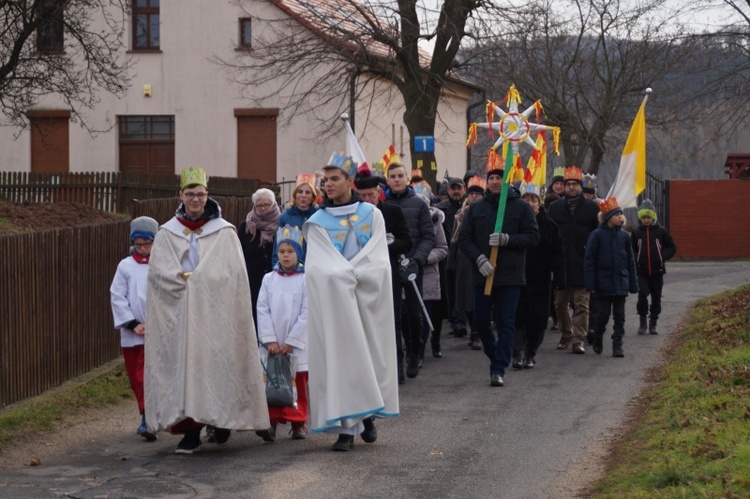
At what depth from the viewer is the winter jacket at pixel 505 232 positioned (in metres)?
12.0

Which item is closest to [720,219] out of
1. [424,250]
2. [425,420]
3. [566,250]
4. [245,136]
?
[245,136]

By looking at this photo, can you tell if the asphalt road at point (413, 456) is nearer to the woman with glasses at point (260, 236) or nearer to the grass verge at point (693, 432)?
the grass verge at point (693, 432)

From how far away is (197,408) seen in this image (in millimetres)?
8641

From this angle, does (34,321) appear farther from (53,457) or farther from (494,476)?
(494,476)

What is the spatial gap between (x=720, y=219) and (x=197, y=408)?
2876 cm

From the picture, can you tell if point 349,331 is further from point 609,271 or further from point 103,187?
point 103,187

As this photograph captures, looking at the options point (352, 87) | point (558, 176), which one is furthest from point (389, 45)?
point (558, 176)

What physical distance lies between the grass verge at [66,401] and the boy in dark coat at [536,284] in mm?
4019

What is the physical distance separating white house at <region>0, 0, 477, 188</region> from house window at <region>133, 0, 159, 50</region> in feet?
0.09

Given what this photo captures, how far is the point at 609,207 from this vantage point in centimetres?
1453

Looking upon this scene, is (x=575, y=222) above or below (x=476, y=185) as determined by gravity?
below

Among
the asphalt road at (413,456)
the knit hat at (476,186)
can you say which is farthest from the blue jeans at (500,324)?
the knit hat at (476,186)

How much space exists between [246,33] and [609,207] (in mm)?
23709

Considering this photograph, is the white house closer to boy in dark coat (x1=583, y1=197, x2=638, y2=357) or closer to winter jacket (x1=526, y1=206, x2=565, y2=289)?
boy in dark coat (x1=583, y1=197, x2=638, y2=357)
